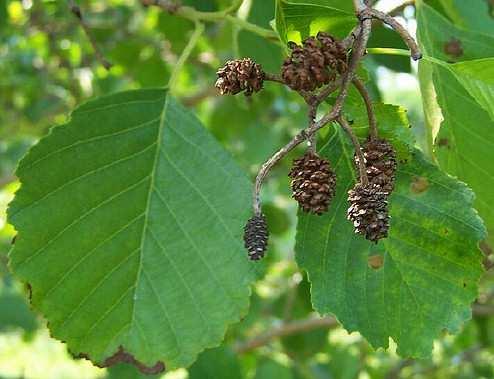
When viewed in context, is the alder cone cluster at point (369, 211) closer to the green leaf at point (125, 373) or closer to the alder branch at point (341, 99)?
the alder branch at point (341, 99)

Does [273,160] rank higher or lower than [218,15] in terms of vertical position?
lower

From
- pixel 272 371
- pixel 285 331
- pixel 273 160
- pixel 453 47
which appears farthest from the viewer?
pixel 285 331

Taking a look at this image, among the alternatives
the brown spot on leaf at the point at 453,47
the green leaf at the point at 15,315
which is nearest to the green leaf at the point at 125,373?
the brown spot on leaf at the point at 453,47

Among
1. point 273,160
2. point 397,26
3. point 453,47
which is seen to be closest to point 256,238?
point 273,160

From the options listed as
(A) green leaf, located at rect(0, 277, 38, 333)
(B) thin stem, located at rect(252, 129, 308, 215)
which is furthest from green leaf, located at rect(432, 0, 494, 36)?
(A) green leaf, located at rect(0, 277, 38, 333)

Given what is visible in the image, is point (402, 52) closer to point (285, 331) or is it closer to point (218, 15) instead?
point (218, 15)

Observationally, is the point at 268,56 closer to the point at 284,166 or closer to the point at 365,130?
the point at 365,130

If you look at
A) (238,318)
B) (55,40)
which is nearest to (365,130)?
(238,318)
